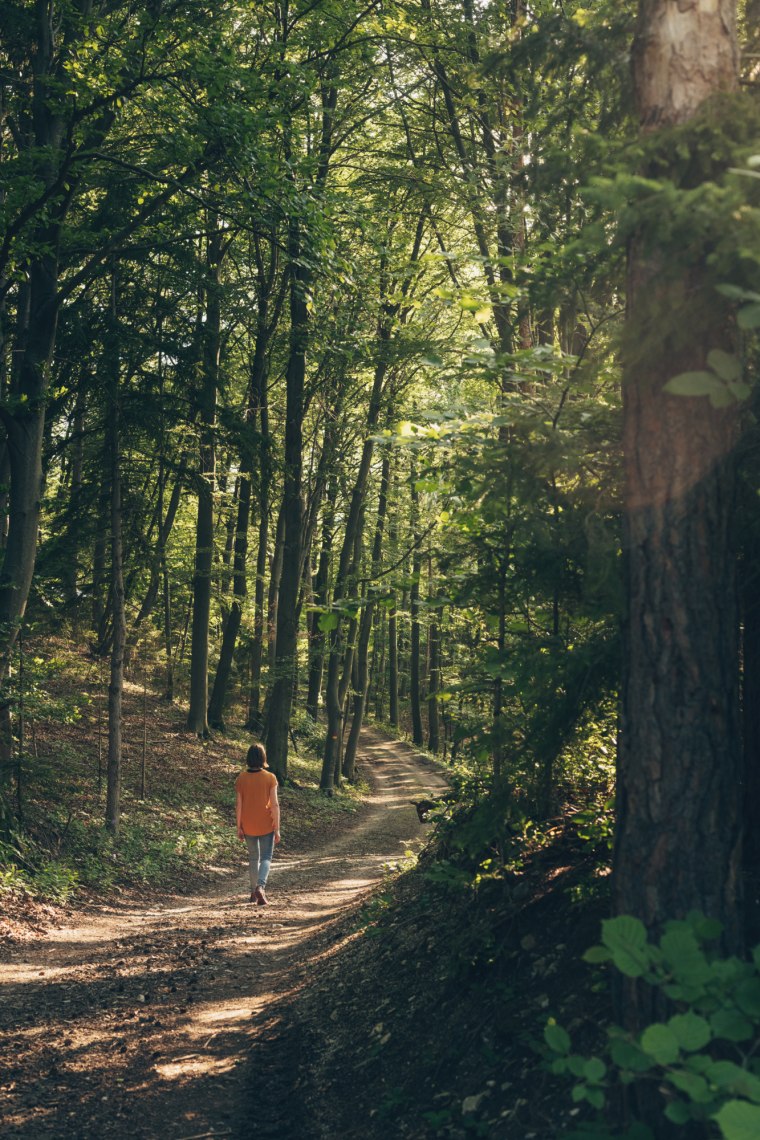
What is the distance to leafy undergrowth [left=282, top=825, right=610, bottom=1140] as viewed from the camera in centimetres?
421

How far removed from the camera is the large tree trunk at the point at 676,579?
3459 mm

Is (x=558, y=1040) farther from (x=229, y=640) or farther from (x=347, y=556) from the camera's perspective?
(x=229, y=640)

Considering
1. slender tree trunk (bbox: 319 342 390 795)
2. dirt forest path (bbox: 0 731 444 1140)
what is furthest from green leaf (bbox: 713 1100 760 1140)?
slender tree trunk (bbox: 319 342 390 795)

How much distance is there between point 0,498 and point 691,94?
14.6 m

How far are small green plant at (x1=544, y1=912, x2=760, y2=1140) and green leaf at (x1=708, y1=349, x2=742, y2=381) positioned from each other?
1.95 metres

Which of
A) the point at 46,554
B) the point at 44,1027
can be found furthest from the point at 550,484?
the point at 46,554

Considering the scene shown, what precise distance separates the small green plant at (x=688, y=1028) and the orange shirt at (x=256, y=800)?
26.4 feet

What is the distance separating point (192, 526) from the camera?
114ft

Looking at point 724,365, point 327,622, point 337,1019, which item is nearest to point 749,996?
point 724,365

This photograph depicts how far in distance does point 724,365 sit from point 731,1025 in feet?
7.27

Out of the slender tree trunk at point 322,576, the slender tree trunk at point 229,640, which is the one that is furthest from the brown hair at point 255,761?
the slender tree trunk at point 322,576

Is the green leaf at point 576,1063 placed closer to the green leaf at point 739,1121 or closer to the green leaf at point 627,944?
the green leaf at point 627,944

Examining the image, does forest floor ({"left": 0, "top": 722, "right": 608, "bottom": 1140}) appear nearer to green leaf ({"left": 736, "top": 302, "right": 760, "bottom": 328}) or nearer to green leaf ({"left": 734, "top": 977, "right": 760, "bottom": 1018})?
green leaf ({"left": 734, "top": 977, "right": 760, "bottom": 1018})

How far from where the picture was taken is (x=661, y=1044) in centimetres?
280
